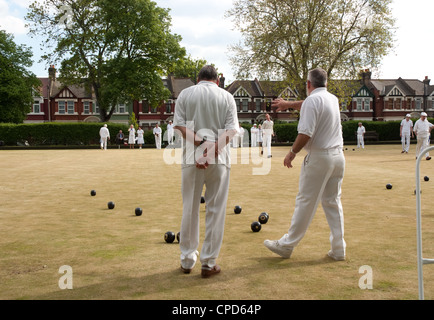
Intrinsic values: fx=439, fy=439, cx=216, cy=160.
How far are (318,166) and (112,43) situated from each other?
152 ft

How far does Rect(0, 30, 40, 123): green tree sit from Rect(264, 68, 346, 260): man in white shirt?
204ft

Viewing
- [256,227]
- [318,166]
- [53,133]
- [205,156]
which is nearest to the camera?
[205,156]

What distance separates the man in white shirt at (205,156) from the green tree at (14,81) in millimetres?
61769

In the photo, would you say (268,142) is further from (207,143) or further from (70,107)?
(70,107)

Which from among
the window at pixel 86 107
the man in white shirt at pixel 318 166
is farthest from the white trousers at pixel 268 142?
the window at pixel 86 107

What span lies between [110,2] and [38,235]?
43.6 metres

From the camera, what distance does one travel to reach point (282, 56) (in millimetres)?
41938

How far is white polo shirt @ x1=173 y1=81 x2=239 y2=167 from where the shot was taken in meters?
4.64

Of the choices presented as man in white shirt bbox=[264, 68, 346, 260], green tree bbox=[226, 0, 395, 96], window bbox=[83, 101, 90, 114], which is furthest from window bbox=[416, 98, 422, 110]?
man in white shirt bbox=[264, 68, 346, 260]

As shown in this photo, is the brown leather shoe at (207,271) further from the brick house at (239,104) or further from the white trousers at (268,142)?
the brick house at (239,104)

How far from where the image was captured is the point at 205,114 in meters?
4.68

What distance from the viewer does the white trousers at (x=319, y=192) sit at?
493 cm

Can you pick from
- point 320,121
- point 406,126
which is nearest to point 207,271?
point 320,121
